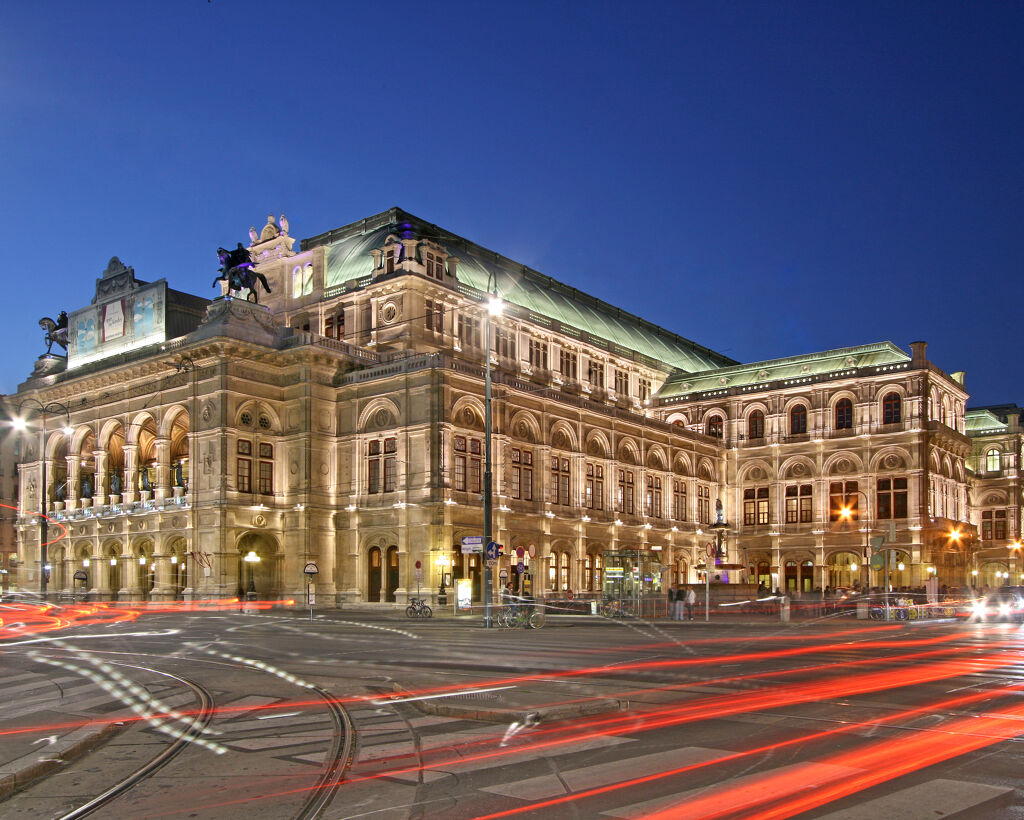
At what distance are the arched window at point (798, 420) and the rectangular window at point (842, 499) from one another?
17.7 ft

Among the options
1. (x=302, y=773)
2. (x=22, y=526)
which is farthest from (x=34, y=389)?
(x=302, y=773)

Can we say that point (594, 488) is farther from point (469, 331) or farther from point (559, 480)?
point (469, 331)

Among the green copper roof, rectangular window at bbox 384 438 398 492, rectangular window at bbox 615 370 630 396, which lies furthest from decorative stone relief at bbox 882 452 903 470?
rectangular window at bbox 384 438 398 492

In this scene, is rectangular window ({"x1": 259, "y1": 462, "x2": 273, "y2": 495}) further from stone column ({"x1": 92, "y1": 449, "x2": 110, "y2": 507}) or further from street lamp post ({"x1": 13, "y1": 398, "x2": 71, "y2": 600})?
stone column ({"x1": 92, "y1": 449, "x2": 110, "y2": 507})

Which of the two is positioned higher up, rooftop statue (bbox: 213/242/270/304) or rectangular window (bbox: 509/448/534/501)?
rooftop statue (bbox: 213/242/270/304)

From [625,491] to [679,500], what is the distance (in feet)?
29.3

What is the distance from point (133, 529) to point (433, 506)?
21654mm

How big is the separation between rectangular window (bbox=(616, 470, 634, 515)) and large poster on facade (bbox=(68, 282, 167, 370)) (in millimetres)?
34039

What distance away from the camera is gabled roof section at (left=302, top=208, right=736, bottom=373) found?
7006 cm

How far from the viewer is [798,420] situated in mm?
84375

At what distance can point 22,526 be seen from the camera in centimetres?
7406

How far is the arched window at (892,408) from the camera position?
7862 centimetres

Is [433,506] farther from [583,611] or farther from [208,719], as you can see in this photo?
[208,719]

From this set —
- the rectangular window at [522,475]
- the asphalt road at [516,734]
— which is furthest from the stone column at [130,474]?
the asphalt road at [516,734]
